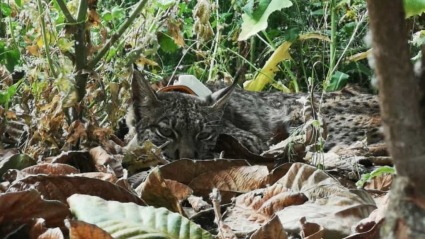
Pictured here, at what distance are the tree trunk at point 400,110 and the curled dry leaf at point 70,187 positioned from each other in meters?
1.24

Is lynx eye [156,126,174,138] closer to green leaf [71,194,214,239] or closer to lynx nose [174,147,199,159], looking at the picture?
lynx nose [174,147,199,159]

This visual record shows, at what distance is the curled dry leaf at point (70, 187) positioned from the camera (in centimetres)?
224

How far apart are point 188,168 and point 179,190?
264 millimetres

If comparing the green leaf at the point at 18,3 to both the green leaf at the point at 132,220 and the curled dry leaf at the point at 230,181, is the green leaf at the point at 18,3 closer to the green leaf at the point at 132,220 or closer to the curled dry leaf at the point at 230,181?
the curled dry leaf at the point at 230,181

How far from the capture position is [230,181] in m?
2.72

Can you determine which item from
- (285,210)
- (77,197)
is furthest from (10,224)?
(285,210)

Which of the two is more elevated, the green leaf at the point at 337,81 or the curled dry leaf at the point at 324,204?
the curled dry leaf at the point at 324,204

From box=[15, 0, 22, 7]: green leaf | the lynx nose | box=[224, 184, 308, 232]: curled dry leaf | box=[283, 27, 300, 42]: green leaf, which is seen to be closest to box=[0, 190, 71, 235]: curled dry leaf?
box=[224, 184, 308, 232]: curled dry leaf

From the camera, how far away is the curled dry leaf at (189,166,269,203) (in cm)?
268

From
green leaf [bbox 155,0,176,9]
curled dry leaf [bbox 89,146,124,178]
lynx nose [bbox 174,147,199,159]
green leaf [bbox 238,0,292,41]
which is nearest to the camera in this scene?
curled dry leaf [bbox 89,146,124,178]

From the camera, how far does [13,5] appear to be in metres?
3.81

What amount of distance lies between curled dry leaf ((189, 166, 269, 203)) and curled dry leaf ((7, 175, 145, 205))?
0.49 metres

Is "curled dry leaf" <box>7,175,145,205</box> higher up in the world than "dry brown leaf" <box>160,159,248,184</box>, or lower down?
higher up

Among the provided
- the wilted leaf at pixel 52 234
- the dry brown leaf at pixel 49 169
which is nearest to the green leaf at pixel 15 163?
the dry brown leaf at pixel 49 169
